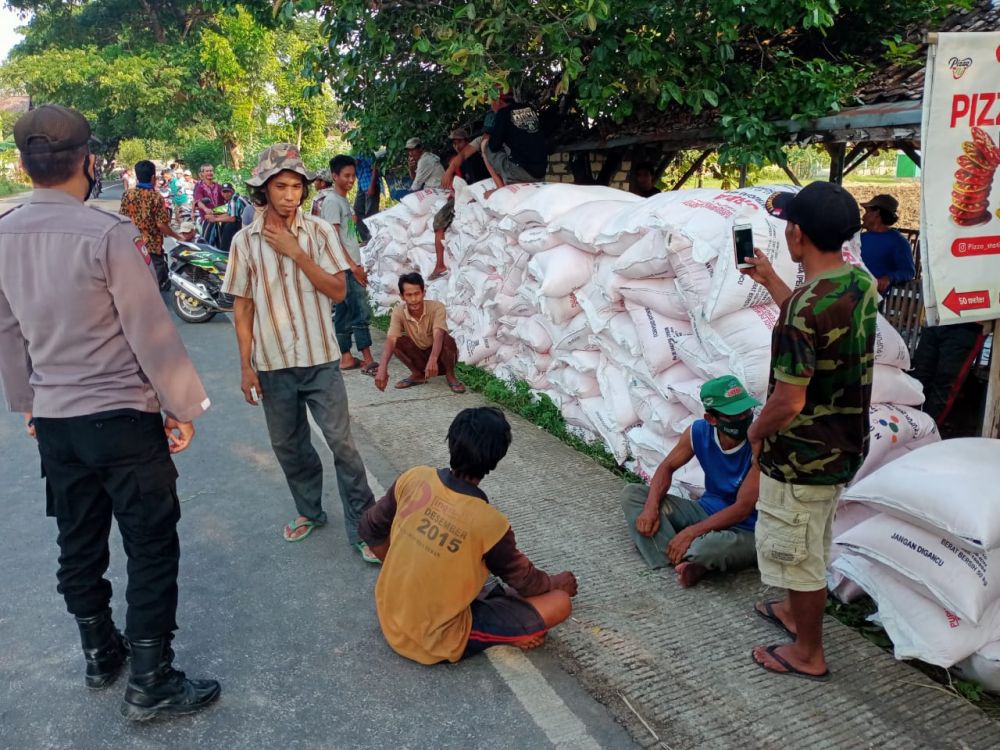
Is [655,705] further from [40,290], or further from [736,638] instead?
[40,290]

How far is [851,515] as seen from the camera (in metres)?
3.16

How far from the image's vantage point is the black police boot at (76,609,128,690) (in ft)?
8.53

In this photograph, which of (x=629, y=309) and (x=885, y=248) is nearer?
(x=629, y=309)

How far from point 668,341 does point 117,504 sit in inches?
105

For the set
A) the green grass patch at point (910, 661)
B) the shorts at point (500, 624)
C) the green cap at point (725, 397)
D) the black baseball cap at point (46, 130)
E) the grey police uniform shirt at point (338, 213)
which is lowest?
the green grass patch at point (910, 661)

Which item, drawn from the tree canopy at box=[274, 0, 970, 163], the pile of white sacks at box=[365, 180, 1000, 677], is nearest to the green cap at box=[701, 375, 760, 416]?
the pile of white sacks at box=[365, 180, 1000, 677]

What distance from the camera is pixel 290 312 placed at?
3336mm

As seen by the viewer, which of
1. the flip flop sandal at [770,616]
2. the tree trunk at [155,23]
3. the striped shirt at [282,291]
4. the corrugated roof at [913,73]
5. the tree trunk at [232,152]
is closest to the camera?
the flip flop sandal at [770,616]

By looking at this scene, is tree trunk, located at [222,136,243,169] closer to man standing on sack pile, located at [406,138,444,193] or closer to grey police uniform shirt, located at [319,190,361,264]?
man standing on sack pile, located at [406,138,444,193]

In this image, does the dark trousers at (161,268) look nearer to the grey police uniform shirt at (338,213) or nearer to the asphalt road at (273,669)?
the grey police uniform shirt at (338,213)

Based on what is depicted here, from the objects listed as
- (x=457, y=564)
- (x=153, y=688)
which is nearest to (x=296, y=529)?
(x=153, y=688)

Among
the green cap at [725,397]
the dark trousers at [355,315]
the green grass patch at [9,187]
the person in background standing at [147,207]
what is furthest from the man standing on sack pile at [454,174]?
the green grass patch at [9,187]

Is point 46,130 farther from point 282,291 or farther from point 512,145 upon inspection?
point 512,145

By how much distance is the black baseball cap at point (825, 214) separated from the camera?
7.29 feet
